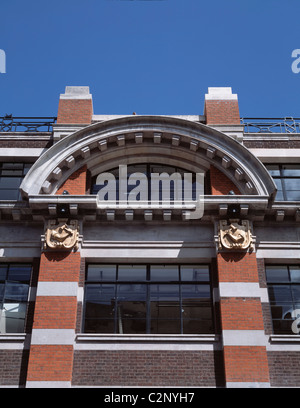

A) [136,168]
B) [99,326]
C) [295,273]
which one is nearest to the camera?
[99,326]

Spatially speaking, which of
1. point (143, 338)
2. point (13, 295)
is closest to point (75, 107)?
point (13, 295)

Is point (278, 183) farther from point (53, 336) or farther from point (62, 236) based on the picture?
point (53, 336)

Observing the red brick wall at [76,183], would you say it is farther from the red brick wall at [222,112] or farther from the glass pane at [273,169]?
the glass pane at [273,169]

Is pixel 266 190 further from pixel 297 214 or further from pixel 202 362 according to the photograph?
pixel 202 362

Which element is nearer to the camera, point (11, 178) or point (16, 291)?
point (16, 291)

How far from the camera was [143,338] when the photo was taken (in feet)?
38.1

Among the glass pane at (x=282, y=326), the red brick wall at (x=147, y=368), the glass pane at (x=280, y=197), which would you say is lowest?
the red brick wall at (x=147, y=368)

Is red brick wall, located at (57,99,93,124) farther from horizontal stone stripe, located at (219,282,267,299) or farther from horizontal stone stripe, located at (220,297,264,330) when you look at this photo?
horizontal stone stripe, located at (220,297,264,330)

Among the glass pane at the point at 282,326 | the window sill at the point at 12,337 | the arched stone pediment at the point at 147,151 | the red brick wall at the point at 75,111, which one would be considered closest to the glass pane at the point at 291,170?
the arched stone pediment at the point at 147,151

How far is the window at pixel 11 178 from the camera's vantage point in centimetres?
1447

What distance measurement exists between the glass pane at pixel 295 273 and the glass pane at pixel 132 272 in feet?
13.5

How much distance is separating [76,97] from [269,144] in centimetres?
673

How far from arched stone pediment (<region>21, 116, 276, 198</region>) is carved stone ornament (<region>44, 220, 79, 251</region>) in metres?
1.25

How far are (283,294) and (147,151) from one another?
6055 millimetres
